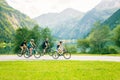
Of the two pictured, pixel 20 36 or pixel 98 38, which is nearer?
pixel 20 36

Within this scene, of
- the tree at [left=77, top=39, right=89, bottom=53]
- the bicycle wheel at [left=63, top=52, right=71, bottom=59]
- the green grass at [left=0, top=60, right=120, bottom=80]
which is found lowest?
the green grass at [left=0, top=60, right=120, bottom=80]

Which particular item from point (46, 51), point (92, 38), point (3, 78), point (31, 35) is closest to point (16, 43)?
point (31, 35)

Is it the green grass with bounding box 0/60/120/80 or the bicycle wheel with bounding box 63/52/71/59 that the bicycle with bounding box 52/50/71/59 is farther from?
the green grass with bounding box 0/60/120/80

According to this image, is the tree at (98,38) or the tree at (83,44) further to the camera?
the tree at (83,44)

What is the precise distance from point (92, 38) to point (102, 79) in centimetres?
11048

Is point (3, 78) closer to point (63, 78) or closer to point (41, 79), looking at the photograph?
point (41, 79)

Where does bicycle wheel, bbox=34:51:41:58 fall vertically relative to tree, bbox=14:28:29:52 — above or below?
below

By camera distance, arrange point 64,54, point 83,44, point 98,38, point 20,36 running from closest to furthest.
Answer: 1. point 64,54
2. point 20,36
3. point 98,38
4. point 83,44

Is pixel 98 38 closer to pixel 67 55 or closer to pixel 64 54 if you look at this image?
pixel 64 54

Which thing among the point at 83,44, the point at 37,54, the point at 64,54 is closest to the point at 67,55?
the point at 64,54

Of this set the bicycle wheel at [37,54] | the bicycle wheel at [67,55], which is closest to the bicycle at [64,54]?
the bicycle wheel at [67,55]

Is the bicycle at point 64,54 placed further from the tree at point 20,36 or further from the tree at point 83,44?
the tree at point 83,44

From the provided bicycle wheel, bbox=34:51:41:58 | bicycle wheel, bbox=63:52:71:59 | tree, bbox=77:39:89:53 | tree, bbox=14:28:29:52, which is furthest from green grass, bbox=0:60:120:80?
tree, bbox=77:39:89:53

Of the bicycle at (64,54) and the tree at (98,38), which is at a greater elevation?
the tree at (98,38)
